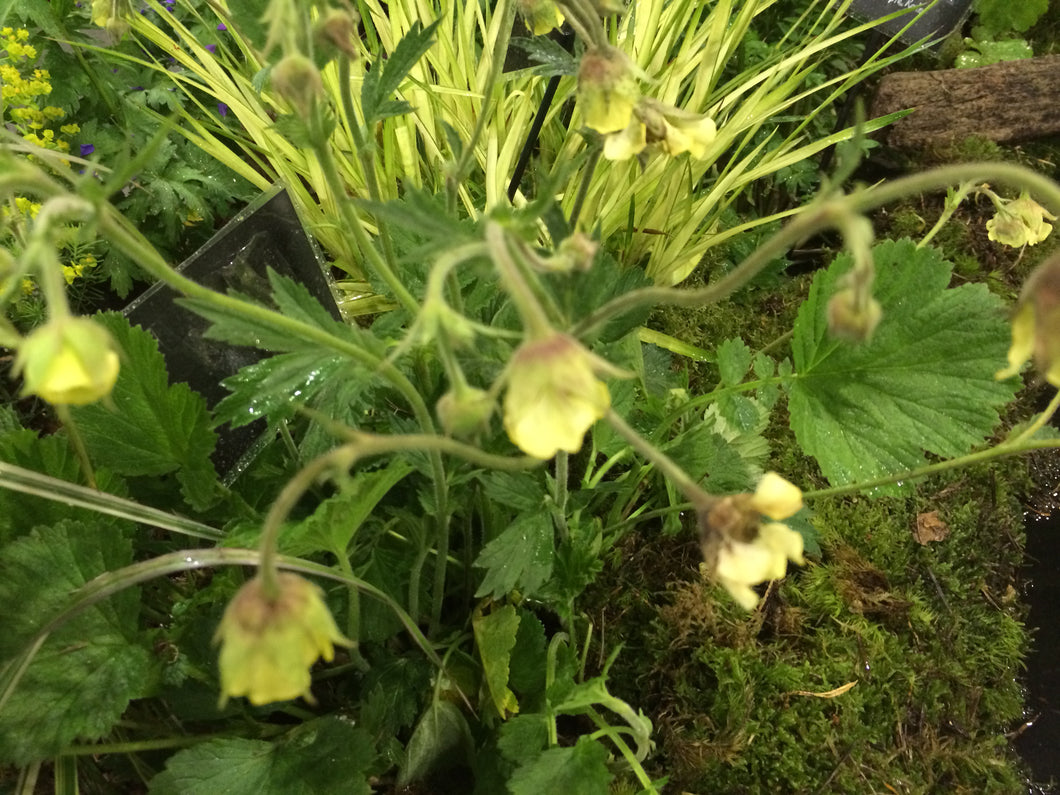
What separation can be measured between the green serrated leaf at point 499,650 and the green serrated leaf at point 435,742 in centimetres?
5

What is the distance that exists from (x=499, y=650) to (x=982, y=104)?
1.48 meters

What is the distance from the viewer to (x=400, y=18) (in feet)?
4.89

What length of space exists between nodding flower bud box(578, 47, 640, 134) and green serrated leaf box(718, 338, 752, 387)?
0.48 metres

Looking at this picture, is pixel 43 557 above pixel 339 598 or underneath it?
above

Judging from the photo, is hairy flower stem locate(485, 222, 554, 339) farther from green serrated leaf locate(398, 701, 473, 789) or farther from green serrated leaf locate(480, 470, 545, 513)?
green serrated leaf locate(398, 701, 473, 789)

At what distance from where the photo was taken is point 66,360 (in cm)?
41

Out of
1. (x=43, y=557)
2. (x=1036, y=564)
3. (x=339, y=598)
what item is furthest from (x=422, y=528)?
(x=1036, y=564)

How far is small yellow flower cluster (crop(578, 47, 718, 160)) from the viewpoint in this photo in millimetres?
578

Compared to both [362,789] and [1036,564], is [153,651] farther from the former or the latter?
[1036,564]

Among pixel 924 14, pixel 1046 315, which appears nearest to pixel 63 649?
pixel 1046 315

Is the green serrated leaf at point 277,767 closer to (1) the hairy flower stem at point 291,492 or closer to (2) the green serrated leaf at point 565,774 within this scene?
(2) the green serrated leaf at point 565,774

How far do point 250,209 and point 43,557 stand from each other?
0.43 metres

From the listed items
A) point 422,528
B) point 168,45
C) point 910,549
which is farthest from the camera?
point 168,45

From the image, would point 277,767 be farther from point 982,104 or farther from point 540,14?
point 982,104
